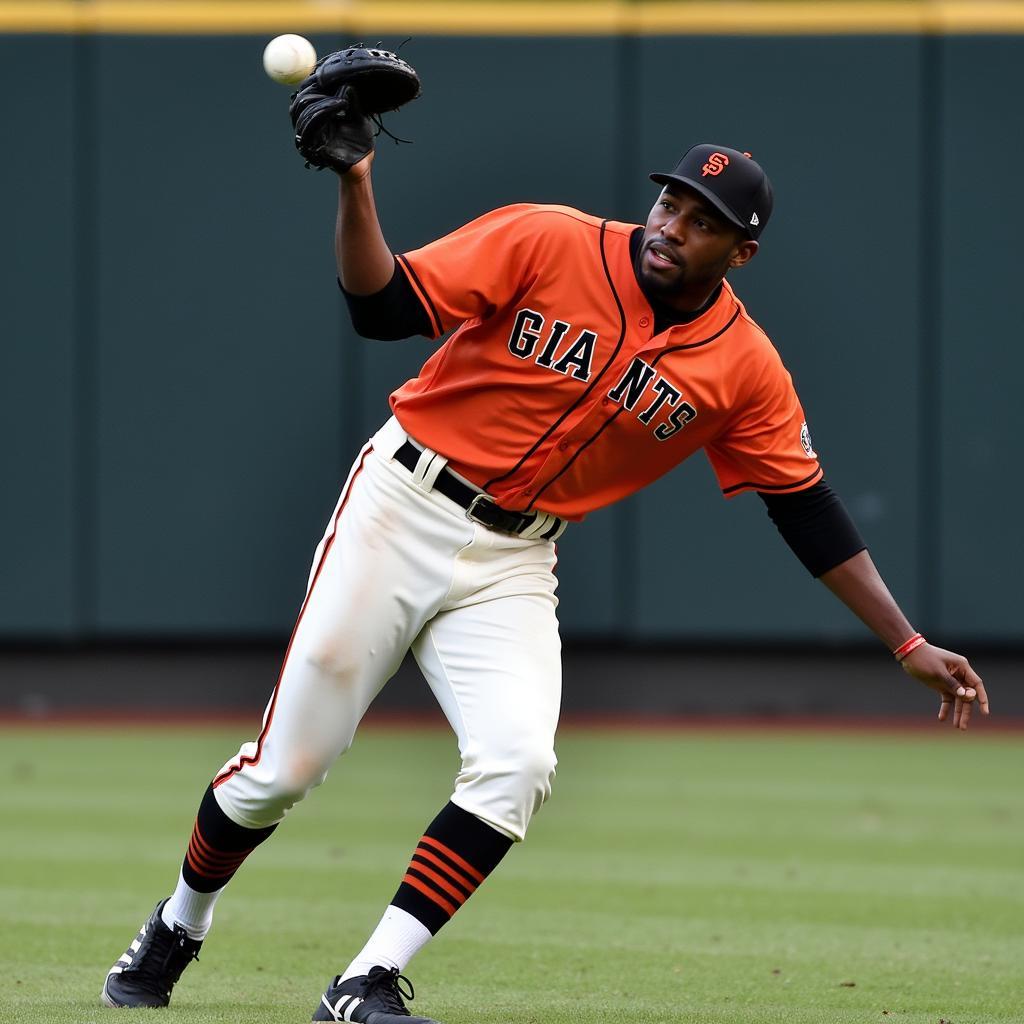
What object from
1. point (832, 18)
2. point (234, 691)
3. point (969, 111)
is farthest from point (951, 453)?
point (234, 691)

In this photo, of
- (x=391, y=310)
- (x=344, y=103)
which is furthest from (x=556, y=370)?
(x=344, y=103)

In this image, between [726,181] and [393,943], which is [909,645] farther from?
[393,943]

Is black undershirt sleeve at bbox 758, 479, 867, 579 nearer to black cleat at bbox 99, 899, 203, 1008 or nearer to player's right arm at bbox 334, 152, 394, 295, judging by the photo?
player's right arm at bbox 334, 152, 394, 295

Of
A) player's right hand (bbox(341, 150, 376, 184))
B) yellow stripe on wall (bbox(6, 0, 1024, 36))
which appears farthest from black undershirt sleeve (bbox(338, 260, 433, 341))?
yellow stripe on wall (bbox(6, 0, 1024, 36))

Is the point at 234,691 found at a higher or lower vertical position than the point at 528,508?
lower

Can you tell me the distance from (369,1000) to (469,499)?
1140 mm

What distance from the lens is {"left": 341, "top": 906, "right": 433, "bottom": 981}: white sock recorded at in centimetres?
388

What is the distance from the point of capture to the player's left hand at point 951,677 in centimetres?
430

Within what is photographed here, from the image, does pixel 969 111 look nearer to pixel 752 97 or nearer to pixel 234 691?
pixel 752 97

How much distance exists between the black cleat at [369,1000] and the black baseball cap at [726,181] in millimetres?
1878

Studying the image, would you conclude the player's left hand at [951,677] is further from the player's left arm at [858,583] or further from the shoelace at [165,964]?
the shoelace at [165,964]

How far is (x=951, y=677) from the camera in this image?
4316 mm

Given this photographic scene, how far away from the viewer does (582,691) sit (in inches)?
491

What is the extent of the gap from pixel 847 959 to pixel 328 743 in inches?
74.3
